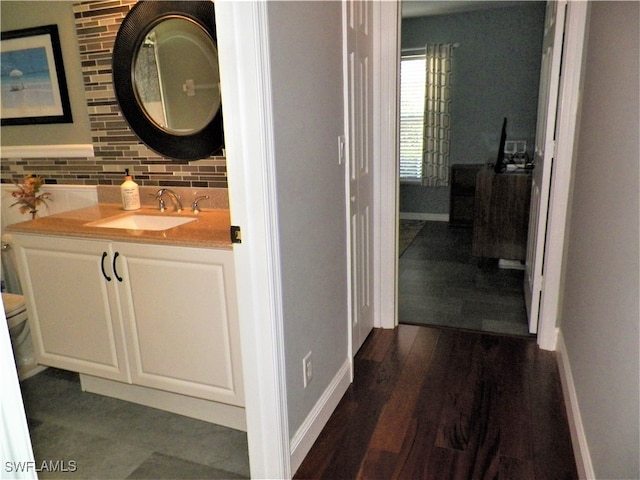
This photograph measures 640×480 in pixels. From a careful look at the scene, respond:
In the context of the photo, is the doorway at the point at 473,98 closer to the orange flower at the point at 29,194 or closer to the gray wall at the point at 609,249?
the gray wall at the point at 609,249

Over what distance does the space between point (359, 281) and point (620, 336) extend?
140 centimetres

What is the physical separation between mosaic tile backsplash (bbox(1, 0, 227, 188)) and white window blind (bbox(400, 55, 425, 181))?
Answer: 372 centimetres

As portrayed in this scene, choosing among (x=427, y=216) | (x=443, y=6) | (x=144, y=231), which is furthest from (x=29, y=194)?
(x=427, y=216)

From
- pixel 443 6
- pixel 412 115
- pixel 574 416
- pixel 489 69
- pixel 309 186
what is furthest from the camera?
pixel 412 115

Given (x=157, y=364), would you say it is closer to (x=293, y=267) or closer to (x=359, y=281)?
(x=293, y=267)

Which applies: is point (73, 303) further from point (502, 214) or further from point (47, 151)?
point (502, 214)

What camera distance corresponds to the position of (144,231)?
2014 mm

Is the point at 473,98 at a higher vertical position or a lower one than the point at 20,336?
higher

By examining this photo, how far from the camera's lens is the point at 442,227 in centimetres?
570

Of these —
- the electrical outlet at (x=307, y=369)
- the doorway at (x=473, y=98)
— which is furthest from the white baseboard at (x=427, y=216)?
the electrical outlet at (x=307, y=369)

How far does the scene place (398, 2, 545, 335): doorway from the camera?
4504 mm

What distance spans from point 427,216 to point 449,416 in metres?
4.28

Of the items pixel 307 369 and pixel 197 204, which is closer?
pixel 307 369

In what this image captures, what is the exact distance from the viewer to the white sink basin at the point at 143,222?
2.31 meters
